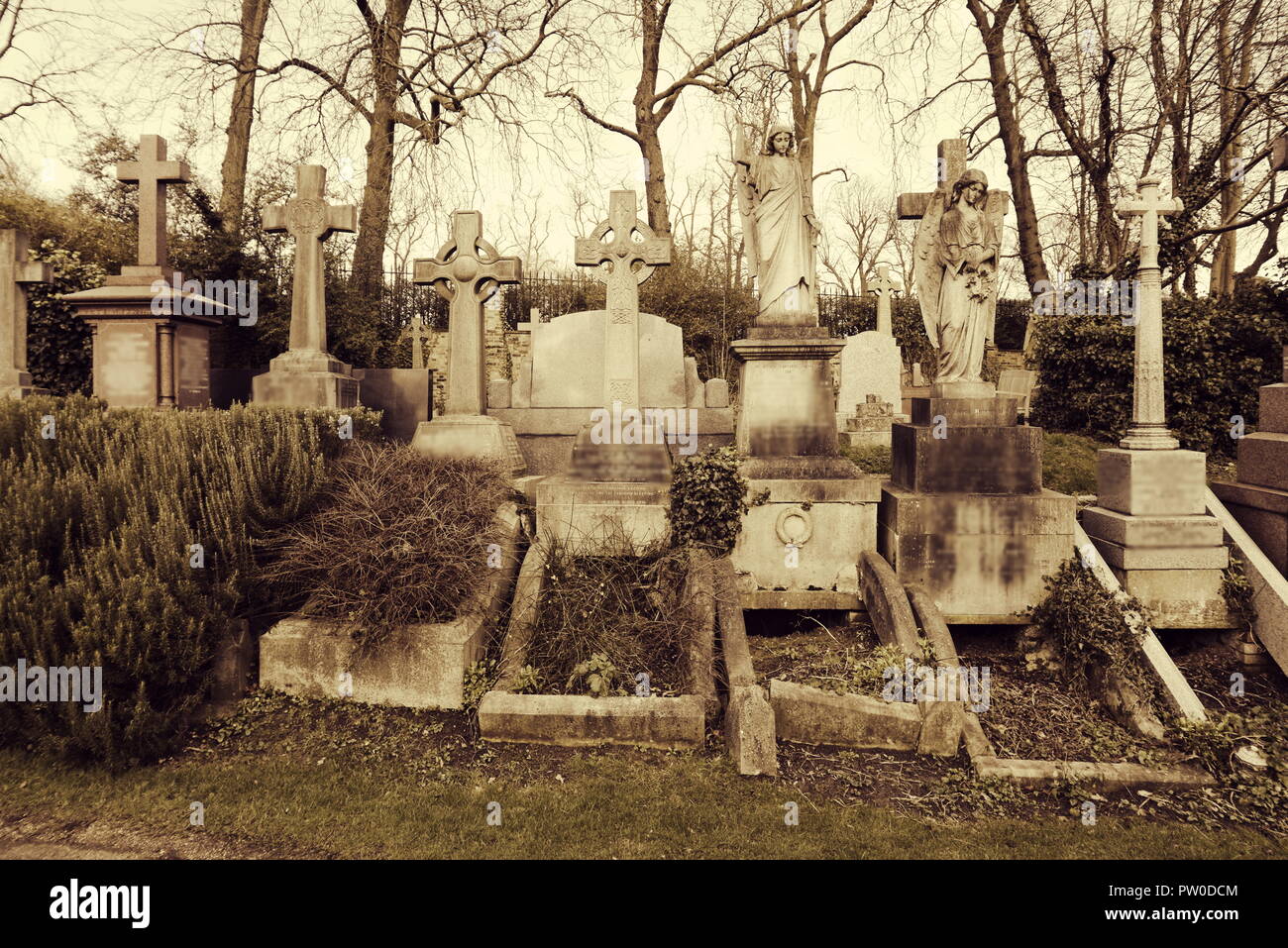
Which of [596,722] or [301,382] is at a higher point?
[301,382]

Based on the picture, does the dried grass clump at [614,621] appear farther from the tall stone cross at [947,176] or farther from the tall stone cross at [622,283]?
the tall stone cross at [947,176]

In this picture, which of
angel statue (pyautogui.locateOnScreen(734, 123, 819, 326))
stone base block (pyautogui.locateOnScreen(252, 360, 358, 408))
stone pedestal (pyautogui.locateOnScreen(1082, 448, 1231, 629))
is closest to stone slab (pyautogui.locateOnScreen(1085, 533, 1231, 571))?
stone pedestal (pyautogui.locateOnScreen(1082, 448, 1231, 629))

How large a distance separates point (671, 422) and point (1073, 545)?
4379 millimetres

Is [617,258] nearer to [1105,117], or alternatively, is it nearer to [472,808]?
[472,808]

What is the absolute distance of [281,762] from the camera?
384 centimetres

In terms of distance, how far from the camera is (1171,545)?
18.9ft

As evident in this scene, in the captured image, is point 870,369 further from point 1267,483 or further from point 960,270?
point 1267,483

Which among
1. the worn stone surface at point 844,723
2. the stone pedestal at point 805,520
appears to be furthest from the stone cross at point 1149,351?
the worn stone surface at point 844,723

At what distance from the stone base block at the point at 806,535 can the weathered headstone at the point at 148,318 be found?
6.41m

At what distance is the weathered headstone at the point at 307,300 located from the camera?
310 inches

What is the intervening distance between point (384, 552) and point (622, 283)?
132 inches

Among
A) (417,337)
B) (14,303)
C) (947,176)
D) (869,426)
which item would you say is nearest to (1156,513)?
(947,176)

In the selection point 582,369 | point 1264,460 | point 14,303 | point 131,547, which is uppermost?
point 14,303

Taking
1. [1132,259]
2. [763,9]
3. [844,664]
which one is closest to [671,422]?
[844,664]
